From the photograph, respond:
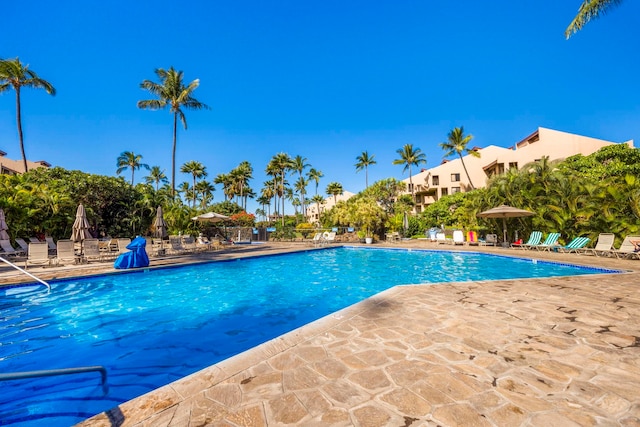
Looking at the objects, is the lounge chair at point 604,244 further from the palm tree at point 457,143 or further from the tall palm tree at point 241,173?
the tall palm tree at point 241,173

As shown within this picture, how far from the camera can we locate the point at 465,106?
99.4ft

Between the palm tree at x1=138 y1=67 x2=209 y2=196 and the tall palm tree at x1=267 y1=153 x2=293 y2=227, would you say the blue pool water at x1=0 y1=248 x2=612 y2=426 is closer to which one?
the palm tree at x1=138 y1=67 x2=209 y2=196

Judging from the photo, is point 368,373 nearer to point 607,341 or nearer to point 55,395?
point 607,341

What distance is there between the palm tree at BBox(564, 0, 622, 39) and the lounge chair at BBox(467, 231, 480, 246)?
1128 cm

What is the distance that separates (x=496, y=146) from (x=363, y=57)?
94.0 ft

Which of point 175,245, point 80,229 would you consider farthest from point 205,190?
point 80,229

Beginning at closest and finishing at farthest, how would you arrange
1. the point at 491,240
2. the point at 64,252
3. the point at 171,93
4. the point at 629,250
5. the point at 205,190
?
the point at 64,252 → the point at 629,250 → the point at 491,240 → the point at 171,93 → the point at 205,190

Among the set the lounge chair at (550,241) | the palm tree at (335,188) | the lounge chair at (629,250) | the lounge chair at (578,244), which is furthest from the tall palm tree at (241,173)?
the lounge chair at (629,250)

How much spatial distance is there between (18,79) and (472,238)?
33.5 m

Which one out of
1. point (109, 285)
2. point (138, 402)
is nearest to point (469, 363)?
point (138, 402)

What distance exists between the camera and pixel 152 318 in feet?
18.8

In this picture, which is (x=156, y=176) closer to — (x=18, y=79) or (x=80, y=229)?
(x=18, y=79)

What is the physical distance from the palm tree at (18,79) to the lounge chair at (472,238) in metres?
30.7

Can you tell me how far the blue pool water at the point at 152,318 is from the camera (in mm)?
3305
